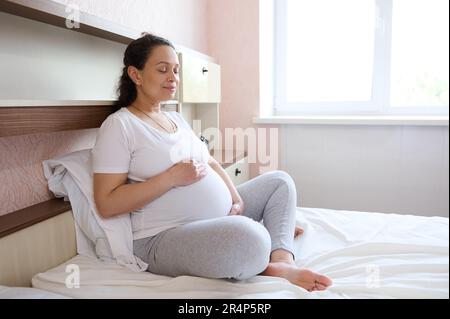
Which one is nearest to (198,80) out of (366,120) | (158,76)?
(158,76)

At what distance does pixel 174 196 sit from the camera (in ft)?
3.39

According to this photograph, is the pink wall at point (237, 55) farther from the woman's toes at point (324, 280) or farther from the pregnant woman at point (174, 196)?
the woman's toes at point (324, 280)

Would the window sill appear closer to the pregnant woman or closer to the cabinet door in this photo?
the cabinet door

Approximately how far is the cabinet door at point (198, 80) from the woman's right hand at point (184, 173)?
1.95ft

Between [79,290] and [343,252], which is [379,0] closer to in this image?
[343,252]

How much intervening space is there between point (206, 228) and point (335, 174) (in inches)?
57.7

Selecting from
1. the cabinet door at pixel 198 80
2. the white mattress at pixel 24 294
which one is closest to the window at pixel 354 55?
the cabinet door at pixel 198 80

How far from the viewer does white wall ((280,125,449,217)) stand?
1990 millimetres

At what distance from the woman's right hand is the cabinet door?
594mm

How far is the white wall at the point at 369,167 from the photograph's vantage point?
1990 mm

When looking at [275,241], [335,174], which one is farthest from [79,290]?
[335,174]

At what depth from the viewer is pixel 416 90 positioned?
→ 2.10 meters

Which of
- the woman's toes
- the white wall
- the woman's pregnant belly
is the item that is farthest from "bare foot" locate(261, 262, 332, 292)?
the white wall
